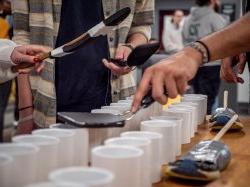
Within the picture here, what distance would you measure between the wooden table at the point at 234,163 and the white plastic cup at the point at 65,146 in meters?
0.22

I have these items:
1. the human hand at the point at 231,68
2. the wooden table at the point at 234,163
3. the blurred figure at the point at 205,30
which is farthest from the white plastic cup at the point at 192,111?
the blurred figure at the point at 205,30

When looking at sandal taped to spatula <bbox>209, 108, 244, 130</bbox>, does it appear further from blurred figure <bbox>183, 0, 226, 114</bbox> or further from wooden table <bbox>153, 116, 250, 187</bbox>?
blurred figure <bbox>183, 0, 226, 114</bbox>

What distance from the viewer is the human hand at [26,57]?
4.76 ft

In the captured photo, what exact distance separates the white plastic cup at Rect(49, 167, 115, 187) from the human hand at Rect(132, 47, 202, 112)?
0.37 m

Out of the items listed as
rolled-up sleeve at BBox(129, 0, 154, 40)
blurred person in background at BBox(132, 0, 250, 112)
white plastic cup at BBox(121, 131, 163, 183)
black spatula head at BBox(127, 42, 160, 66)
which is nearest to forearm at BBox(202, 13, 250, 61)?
blurred person in background at BBox(132, 0, 250, 112)

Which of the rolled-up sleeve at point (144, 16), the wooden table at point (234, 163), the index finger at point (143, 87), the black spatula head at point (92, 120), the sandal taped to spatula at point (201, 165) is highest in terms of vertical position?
the rolled-up sleeve at point (144, 16)

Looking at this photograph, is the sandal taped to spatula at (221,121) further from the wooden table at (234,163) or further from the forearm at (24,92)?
the forearm at (24,92)

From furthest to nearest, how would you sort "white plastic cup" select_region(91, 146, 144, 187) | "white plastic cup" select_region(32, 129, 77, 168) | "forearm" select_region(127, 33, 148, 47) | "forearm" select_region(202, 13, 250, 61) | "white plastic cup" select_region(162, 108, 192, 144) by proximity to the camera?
"forearm" select_region(127, 33, 148, 47)
"white plastic cup" select_region(162, 108, 192, 144)
"forearm" select_region(202, 13, 250, 61)
"white plastic cup" select_region(32, 129, 77, 168)
"white plastic cup" select_region(91, 146, 144, 187)

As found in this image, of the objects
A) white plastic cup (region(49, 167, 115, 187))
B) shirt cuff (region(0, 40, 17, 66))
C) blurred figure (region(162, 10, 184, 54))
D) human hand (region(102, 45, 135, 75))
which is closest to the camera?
white plastic cup (region(49, 167, 115, 187))

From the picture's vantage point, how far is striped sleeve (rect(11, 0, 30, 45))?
5.96ft

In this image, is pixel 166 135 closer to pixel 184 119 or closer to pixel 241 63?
pixel 184 119

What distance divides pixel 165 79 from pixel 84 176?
43cm

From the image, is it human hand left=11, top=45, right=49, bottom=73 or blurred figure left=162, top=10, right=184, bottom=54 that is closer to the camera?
human hand left=11, top=45, right=49, bottom=73

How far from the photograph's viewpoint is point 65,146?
94 centimetres
